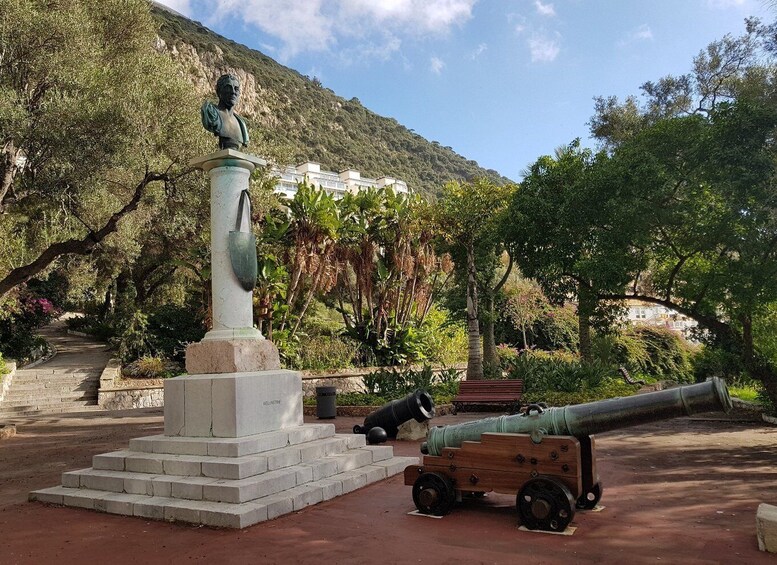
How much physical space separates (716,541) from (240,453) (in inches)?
180

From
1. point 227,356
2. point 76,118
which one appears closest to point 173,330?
point 76,118

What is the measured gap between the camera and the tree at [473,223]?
16.6 m

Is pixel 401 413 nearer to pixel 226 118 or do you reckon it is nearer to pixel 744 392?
pixel 226 118

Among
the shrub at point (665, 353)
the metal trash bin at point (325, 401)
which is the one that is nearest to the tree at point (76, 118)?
the metal trash bin at point (325, 401)

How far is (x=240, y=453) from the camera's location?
250 inches

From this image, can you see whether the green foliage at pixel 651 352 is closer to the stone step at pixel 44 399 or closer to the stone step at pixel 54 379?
the stone step at pixel 44 399

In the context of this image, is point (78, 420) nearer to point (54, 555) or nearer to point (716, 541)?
point (54, 555)

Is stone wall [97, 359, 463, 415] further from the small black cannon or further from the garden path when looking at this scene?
the small black cannon

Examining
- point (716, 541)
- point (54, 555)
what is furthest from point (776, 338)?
point (54, 555)

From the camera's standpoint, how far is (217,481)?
19.7ft

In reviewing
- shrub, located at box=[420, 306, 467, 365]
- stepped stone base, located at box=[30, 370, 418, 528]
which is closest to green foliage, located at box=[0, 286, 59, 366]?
shrub, located at box=[420, 306, 467, 365]

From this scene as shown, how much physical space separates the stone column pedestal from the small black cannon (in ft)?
9.46

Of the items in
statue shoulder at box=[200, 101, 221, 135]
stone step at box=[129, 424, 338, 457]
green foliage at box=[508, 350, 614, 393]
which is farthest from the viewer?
green foliage at box=[508, 350, 614, 393]

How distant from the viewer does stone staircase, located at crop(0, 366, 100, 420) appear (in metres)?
16.6
